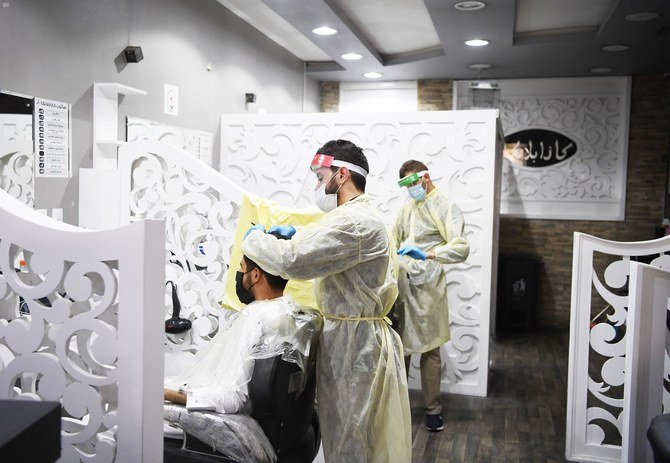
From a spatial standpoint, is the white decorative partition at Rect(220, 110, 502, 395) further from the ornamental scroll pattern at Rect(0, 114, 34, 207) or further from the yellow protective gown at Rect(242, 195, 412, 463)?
the yellow protective gown at Rect(242, 195, 412, 463)

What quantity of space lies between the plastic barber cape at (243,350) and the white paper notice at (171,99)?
2439 mm

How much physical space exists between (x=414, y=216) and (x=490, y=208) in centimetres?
55

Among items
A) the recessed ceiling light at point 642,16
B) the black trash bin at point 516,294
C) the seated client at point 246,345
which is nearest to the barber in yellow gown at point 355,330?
the seated client at point 246,345

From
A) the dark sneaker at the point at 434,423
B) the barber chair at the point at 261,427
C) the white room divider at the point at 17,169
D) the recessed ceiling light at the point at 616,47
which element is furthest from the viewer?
the recessed ceiling light at the point at 616,47

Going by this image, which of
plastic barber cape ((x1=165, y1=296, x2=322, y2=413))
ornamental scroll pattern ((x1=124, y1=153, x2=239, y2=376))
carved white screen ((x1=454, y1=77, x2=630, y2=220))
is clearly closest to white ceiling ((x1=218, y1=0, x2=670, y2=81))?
carved white screen ((x1=454, y1=77, x2=630, y2=220))

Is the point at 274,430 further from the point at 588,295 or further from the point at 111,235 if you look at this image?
the point at 588,295

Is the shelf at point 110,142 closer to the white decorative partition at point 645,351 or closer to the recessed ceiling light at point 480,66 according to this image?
the white decorative partition at point 645,351

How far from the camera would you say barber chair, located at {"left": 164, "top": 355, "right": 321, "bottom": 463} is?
1.92 meters

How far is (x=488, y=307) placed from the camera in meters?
4.26

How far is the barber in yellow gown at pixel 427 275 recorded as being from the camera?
151 inches

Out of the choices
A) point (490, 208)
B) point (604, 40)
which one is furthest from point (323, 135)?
point (604, 40)

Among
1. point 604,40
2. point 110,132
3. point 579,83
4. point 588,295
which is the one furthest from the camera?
point 579,83

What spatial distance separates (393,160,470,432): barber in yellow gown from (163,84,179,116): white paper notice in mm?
1636

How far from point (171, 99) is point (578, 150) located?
4.55 metres
